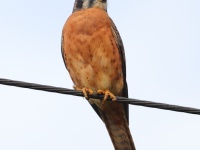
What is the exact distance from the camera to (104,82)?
8.52m

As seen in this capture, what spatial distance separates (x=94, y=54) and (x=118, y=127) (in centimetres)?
152

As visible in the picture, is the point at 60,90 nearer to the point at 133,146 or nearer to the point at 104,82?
the point at 104,82

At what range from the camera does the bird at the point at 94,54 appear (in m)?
8.40

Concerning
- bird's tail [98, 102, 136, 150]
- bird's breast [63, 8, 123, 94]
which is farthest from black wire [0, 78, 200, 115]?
bird's tail [98, 102, 136, 150]

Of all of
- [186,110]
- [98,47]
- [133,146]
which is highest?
[98,47]

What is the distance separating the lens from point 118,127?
30.6 ft

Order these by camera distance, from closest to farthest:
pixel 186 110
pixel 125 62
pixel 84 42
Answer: pixel 186 110
pixel 84 42
pixel 125 62

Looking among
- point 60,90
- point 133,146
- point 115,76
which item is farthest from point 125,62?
point 60,90

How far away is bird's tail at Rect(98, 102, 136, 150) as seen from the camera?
921 centimetres

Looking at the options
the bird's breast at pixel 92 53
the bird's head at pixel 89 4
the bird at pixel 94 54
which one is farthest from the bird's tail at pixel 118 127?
the bird's head at pixel 89 4

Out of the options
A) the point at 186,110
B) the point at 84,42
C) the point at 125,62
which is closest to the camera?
the point at 186,110

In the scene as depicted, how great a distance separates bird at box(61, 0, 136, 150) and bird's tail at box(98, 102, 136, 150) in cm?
22

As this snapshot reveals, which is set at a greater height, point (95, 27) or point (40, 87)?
point (95, 27)

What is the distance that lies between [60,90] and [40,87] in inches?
8.9
